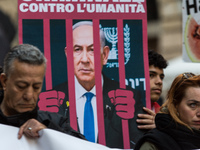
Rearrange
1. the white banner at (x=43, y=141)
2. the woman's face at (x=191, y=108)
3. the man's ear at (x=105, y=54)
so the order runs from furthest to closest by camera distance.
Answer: the man's ear at (x=105, y=54) → the woman's face at (x=191, y=108) → the white banner at (x=43, y=141)

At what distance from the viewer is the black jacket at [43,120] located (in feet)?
8.29

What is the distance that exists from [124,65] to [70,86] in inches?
16.0

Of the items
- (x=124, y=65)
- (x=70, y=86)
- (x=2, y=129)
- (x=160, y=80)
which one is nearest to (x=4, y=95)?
(x=2, y=129)

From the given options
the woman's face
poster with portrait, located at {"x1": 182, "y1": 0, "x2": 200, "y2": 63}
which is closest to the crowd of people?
the woman's face

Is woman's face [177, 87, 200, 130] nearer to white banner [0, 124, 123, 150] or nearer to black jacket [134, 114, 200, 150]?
black jacket [134, 114, 200, 150]

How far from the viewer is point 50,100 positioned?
128 inches

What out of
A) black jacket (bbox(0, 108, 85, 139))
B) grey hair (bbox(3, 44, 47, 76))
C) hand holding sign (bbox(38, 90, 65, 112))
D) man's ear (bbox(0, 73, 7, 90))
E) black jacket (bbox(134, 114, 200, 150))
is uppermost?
grey hair (bbox(3, 44, 47, 76))

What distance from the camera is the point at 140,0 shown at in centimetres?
347

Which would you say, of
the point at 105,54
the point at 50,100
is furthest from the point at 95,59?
the point at 50,100

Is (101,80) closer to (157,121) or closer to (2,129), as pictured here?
(157,121)

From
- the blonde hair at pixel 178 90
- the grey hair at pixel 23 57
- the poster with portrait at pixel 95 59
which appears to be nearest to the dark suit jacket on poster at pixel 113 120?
the poster with portrait at pixel 95 59

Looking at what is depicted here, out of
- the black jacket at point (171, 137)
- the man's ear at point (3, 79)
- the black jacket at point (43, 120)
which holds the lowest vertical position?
the black jacket at point (171, 137)

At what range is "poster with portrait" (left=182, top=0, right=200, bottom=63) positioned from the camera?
3.95m

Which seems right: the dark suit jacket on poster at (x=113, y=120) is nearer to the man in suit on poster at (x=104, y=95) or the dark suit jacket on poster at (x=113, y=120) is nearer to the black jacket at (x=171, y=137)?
the man in suit on poster at (x=104, y=95)
